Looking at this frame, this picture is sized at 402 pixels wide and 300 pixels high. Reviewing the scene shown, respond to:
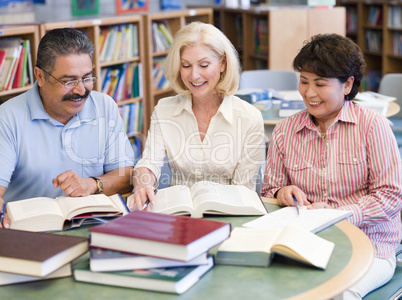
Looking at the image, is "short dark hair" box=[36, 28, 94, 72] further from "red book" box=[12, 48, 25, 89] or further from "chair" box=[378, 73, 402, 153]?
"chair" box=[378, 73, 402, 153]

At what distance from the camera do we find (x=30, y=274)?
51.0 inches

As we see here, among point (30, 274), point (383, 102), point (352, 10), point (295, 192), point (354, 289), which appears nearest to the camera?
point (30, 274)

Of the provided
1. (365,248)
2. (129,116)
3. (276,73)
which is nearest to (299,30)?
(276,73)

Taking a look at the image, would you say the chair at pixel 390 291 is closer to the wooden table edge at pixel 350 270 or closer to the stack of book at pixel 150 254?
the wooden table edge at pixel 350 270

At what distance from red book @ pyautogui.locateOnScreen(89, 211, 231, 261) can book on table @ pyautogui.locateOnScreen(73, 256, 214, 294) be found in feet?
→ 0.16

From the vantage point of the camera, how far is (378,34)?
7730 mm

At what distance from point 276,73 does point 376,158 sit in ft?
9.40

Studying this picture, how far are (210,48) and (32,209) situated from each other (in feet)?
3.39

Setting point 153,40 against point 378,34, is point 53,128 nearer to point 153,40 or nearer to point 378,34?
point 153,40

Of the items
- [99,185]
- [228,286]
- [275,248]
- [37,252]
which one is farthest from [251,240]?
[99,185]

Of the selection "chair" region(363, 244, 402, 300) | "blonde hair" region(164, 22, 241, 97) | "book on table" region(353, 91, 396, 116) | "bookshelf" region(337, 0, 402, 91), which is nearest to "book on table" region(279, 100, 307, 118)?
"book on table" region(353, 91, 396, 116)

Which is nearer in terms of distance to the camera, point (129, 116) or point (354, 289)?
point (354, 289)

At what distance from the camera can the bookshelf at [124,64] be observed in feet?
15.4

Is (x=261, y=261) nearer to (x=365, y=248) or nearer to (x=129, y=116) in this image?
(x=365, y=248)
